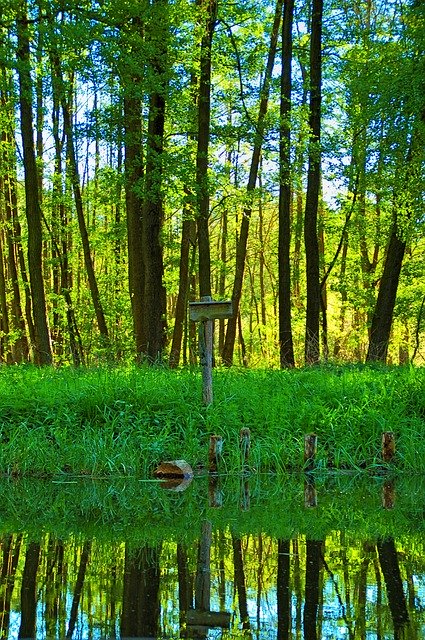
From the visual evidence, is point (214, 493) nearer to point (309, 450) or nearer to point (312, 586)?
point (309, 450)

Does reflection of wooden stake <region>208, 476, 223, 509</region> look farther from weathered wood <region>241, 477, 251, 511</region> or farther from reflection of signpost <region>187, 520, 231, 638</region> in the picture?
reflection of signpost <region>187, 520, 231, 638</region>

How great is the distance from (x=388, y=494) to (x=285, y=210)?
10290 mm

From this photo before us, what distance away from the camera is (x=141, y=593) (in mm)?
4531

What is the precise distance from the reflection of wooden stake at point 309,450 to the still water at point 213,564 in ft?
3.87

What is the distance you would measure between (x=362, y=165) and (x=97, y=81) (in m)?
6.38

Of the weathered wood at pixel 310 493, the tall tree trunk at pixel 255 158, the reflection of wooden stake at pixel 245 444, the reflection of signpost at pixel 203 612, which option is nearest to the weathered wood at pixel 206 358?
the reflection of wooden stake at pixel 245 444

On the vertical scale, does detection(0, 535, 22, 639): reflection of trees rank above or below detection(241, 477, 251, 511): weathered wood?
above

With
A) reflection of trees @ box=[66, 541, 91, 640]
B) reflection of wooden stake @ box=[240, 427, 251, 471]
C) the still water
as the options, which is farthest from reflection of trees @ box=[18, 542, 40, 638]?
reflection of wooden stake @ box=[240, 427, 251, 471]

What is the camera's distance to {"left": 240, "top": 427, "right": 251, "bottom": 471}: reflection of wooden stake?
9.43m

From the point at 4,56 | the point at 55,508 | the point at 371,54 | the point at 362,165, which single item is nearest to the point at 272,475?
the point at 55,508

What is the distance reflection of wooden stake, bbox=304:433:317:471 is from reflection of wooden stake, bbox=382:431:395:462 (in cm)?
89

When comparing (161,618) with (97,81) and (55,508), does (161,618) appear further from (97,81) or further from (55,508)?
(97,81)

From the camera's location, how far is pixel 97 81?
1459 cm

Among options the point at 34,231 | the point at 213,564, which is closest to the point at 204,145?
the point at 34,231
